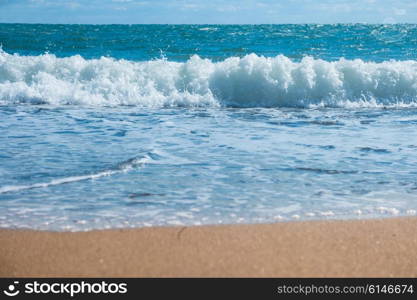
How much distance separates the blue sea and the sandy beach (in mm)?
232

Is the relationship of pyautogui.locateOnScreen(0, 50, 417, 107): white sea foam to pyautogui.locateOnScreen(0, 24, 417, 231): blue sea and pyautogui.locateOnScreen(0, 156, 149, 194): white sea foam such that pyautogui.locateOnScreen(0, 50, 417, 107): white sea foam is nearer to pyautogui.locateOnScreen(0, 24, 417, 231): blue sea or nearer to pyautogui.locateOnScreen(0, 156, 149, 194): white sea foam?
pyautogui.locateOnScreen(0, 24, 417, 231): blue sea

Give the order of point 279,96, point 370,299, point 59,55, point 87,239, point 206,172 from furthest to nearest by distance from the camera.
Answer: point 59,55
point 279,96
point 206,172
point 87,239
point 370,299

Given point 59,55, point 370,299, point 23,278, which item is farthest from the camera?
point 59,55

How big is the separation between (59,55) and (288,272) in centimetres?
2271

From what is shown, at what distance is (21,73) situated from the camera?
45.4ft

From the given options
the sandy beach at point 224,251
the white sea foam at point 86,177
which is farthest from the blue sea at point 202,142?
the sandy beach at point 224,251

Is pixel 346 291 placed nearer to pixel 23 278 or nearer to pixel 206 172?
pixel 23 278

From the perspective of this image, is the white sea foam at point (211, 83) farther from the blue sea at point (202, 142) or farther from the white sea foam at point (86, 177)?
the white sea foam at point (86, 177)

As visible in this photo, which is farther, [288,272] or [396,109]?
[396,109]

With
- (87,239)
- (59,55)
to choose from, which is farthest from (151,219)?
(59,55)

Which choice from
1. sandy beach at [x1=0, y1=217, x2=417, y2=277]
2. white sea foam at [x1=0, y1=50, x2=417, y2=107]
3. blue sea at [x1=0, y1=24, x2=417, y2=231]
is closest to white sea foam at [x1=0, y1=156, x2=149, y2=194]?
blue sea at [x1=0, y1=24, x2=417, y2=231]

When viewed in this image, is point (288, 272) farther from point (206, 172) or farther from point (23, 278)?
point (206, 172)

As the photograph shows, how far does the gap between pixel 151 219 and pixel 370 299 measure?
1715 mm

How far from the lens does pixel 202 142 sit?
664cm
